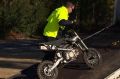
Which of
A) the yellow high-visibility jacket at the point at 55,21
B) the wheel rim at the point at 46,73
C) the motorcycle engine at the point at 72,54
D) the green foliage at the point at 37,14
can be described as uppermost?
the green foliage at the point at 37,14

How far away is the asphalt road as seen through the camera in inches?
426

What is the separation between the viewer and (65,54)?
10.7 metres

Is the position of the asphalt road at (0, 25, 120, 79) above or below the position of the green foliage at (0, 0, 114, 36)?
below

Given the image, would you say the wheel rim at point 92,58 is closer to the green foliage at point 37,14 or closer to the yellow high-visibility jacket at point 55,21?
the yellow high-visibility jacket at point 55,21

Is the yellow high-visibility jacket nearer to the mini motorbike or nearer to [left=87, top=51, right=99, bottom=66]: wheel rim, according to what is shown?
the mini motorbike

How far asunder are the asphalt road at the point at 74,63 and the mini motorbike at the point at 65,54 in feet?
0.95

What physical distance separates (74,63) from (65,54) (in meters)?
1.35

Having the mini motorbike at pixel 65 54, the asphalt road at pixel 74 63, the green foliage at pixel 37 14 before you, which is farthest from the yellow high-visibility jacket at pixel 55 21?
the green foliage at pixel 37 14

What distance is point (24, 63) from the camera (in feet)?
50.0

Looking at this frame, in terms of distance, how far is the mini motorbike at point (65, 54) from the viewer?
10328mm

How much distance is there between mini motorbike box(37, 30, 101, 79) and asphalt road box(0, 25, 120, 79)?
289 mm

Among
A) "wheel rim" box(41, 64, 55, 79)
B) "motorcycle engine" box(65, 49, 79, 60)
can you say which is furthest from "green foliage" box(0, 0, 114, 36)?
"wheel rim" box(41, 64, 55, 79)

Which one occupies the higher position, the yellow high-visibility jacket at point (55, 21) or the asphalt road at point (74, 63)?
the yellow high-visibility jacket at point (55, 21)

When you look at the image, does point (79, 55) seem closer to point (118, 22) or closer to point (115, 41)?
point (115, 41)
